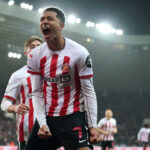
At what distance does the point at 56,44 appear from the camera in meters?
2.66

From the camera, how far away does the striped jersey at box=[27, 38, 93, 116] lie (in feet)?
8.41

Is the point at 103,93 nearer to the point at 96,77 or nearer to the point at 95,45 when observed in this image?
the point at 96,77

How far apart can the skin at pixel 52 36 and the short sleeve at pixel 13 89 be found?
1.09m

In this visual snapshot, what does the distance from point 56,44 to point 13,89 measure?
1.16 m

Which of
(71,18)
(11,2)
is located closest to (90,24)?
(71,18)

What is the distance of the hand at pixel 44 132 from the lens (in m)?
2.54

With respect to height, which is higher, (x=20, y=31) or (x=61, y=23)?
(x=20, y=31)

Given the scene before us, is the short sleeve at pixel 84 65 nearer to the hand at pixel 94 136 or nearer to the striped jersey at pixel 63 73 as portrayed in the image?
the striped jersey at pixel 63 73

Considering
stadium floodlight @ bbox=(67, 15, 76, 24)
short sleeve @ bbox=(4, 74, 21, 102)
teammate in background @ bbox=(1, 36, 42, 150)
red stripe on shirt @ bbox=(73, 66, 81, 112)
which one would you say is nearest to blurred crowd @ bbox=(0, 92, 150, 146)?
stadium floodlight @ bbox=(67, 15, 76, 24)

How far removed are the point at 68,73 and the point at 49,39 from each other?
316 mm

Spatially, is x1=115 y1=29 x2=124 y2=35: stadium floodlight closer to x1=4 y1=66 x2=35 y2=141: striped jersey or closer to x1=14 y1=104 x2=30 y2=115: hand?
x1=4 y1=66 x2=35 y2=141: striped jersey

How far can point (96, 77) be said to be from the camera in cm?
2852

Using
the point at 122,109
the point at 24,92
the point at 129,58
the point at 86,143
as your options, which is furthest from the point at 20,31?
the point at 86,143

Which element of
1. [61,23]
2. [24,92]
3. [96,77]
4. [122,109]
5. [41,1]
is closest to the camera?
[61,23]
